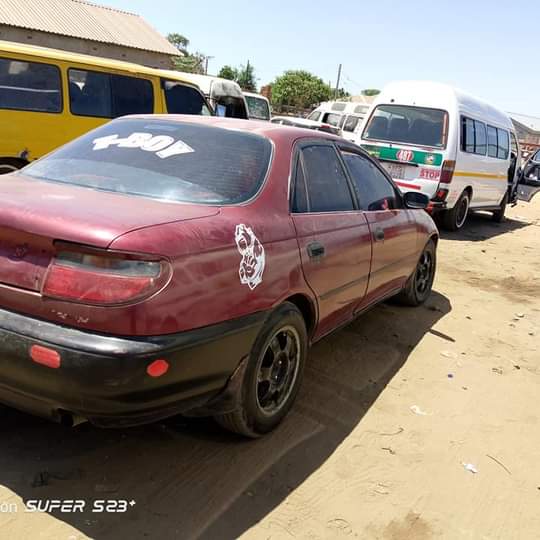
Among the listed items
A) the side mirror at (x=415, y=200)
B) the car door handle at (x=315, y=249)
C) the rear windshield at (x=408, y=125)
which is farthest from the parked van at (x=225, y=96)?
the car door handle at (x=315, y=249)

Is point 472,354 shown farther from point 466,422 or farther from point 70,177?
point 70,177

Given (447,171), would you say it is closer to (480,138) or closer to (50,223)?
(480,138)

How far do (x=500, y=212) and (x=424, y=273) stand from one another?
343 inches

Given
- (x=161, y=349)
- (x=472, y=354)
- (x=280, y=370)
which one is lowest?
(x=472, y=354)

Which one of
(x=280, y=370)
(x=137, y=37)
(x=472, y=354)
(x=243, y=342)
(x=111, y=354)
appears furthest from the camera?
(x=137, y=37)

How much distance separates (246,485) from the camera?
267 cm

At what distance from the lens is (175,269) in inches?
88.4

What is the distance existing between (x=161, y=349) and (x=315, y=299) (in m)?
1.25

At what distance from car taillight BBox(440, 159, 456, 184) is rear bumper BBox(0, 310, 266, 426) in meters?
7.86

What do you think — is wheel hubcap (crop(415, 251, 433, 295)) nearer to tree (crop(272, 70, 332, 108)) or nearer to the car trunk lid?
the car trunk lid

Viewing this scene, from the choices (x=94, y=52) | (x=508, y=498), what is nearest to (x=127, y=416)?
(x=508, y=498)

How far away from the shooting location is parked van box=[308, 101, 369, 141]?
66.4 feet

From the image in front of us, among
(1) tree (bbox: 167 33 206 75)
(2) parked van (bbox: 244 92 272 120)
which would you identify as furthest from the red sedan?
(1) tree (bbox: 167 33 206 75)

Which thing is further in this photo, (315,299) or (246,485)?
(315,299)
